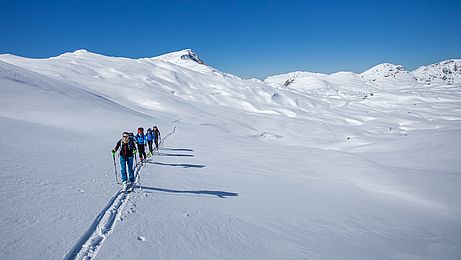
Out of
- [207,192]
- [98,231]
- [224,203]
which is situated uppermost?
[98,231]

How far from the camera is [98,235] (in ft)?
14.8

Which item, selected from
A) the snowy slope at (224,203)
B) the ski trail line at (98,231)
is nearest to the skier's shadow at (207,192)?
the snowy slope at (224,203)

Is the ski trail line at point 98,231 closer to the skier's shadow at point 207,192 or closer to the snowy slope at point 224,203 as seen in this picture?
the snowy slope at point 224,203

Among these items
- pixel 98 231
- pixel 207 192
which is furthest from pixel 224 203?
pixel 98 231

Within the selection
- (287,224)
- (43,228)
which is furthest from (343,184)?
(43,228)

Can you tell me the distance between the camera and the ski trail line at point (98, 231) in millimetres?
3975

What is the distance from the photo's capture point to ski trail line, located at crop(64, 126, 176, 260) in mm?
3975

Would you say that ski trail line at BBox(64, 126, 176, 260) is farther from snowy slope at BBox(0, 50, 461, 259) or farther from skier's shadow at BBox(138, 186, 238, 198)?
skier's shadow at BBox(138, 186, 238, 198)

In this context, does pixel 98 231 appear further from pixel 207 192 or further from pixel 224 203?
pixel 207 192

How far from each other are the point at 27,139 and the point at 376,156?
22038 millimetres

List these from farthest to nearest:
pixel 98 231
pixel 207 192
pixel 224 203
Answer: pixel 207 192
pixel 224 203
pixel 98 231

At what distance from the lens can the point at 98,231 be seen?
4.64m

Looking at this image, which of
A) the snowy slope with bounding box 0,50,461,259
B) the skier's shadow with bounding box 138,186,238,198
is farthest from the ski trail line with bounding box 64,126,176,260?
the skier's shadow with bounding box 138,186,238,198

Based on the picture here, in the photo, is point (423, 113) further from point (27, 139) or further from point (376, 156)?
point (27, 139)
